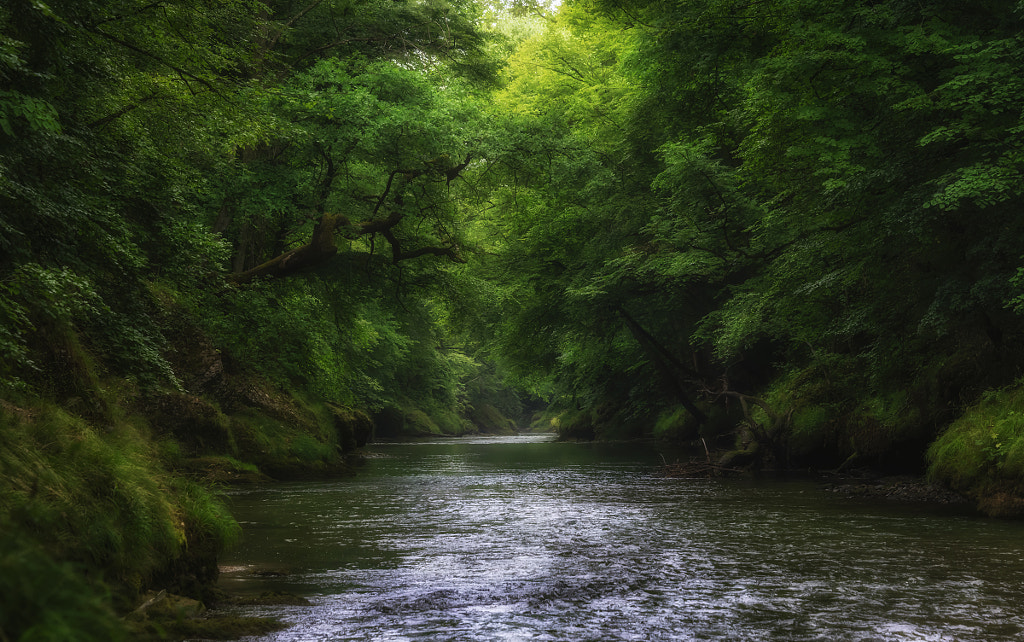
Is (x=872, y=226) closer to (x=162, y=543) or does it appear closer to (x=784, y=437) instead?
(x=784, y=437)

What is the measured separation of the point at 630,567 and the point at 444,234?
14.3 meters

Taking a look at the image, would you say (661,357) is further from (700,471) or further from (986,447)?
(986,447)

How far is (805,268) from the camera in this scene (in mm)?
15766

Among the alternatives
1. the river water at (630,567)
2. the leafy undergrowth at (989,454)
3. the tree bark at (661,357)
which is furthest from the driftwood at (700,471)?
the tree bark at (661,357)

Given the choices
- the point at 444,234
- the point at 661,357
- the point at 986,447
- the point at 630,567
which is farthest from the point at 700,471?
the point at 630,567

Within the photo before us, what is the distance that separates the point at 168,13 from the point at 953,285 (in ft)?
37.7

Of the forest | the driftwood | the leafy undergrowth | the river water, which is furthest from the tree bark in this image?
the leafy undergrowth

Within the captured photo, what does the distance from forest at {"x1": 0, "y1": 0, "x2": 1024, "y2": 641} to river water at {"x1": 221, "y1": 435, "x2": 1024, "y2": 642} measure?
1.38 metres

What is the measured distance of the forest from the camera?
661cm

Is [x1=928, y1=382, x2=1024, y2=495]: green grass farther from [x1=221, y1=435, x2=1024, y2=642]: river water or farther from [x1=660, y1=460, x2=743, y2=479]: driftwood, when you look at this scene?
[x1=660, y1=460, x2=743, y2=479]: driftwood

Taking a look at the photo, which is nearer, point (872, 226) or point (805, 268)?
point (872, 226)

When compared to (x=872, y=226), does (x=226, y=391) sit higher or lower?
lower

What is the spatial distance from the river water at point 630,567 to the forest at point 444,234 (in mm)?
1383

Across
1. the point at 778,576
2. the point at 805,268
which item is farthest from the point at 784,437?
the point at 778,576
